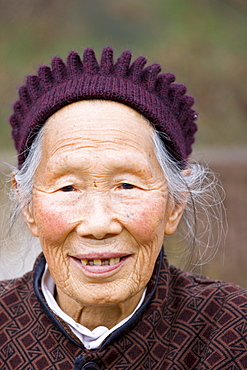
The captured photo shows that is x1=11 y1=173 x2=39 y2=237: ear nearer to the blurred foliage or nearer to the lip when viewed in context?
the lip

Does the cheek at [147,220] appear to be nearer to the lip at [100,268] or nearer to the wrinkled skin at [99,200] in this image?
the wrinkled skin at [99,200]

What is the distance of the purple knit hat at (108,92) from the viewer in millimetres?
2328

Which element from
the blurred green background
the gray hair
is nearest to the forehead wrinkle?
the gray hair

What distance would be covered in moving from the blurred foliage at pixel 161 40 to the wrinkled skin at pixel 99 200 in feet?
27.2

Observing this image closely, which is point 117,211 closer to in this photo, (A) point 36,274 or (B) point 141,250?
(B) point 141,250

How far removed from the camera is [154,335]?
2438 mm

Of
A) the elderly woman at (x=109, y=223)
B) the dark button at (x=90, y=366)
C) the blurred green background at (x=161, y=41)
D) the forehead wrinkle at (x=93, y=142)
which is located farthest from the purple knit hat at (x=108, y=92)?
the blurred green background at (x=161, y=41)

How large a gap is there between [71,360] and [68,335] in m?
0.11

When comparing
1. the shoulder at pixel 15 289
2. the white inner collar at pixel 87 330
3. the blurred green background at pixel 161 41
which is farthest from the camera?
the blurred green background at pixel 161 41

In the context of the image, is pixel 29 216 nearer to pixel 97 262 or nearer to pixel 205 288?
pixel 97 262

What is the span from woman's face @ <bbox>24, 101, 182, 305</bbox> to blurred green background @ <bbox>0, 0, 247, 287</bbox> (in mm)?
7191

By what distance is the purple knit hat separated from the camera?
7.64 ft

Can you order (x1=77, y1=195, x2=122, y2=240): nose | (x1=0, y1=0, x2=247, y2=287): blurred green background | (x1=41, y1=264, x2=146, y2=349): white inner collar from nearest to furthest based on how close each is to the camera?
1. (x1=77, y1=195, x2=122, y2=240): nose
2. (x1=41, y1=264, x2=146, y2=349): white inner collar
3. (x1=0, y1=0, x2=247, y2=287): blurred green background

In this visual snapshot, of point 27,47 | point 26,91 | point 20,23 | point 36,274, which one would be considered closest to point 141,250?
point 36,274
